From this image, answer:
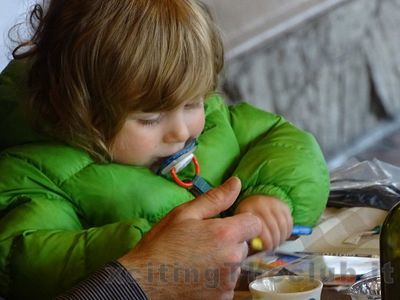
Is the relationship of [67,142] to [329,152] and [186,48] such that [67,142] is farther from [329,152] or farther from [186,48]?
[329,152]

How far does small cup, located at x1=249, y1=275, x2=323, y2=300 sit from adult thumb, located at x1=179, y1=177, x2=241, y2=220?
0.49 ft

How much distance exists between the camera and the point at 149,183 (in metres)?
1.48

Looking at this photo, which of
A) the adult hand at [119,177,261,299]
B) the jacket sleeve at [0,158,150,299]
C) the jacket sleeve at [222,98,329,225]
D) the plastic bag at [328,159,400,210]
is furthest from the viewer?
the plastic bag at [328,159,400,210]

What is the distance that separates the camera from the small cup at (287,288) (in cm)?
108

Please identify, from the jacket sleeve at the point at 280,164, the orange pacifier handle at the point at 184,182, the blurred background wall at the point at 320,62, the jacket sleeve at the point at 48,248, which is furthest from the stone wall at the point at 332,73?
the jacket sleeve at the point at 48,248

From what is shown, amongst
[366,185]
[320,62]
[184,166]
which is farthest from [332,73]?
[184,166]

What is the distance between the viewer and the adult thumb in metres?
1.25

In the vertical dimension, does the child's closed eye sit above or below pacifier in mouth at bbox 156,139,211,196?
above

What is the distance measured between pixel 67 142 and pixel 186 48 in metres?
0.25

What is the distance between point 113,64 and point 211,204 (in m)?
0.30

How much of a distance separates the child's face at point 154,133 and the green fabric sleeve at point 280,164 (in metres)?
0.19

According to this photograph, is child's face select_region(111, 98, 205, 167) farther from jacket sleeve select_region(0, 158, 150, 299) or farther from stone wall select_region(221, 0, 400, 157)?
stone wall select_region(221, 0, 400, 157)

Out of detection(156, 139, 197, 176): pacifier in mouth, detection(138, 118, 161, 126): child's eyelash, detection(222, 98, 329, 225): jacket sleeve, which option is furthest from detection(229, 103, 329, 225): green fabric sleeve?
detection(138, 118, 161, 126): child's eyelash

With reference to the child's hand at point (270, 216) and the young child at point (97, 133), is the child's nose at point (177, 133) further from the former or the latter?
the child's hand at point (270, 216)
